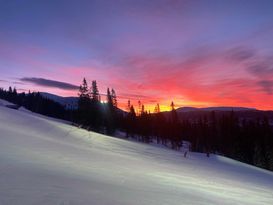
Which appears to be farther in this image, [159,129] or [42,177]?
[159,129]

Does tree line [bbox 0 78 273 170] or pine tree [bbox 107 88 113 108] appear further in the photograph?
pine tree [bbox 107 88 113 108]

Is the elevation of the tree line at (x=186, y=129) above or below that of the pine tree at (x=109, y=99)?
below

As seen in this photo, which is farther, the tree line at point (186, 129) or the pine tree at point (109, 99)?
the pine tree at point (109, 99)

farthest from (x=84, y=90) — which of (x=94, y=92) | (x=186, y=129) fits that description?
(x=186, y=129)

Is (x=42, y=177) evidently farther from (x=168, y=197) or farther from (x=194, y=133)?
(x=194, y=133)

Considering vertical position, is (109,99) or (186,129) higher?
(109,99)

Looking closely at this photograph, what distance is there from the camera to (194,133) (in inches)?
3536

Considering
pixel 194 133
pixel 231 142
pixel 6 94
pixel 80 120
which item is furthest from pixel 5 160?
pixel 6 94

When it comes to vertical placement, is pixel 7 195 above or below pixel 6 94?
below

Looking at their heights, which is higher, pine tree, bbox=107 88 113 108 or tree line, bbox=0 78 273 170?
pine tree, bbox=107 88 113 108

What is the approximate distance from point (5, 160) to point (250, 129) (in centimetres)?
7548

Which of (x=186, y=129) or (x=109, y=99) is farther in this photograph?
(x=186, y=129)

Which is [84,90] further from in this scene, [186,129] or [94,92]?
[186,129]

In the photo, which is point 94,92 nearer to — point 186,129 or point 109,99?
point 109,99
